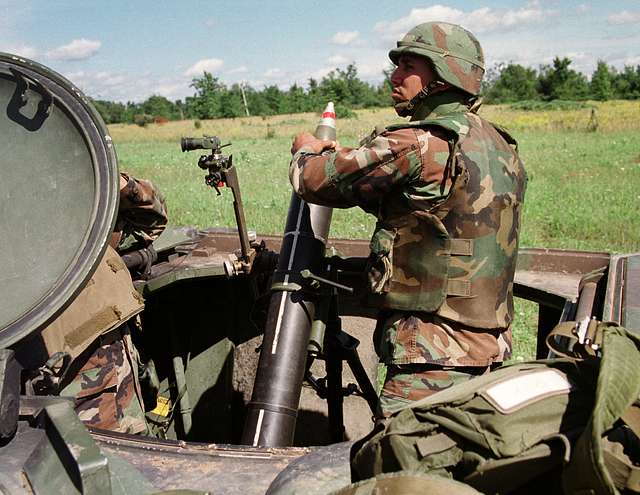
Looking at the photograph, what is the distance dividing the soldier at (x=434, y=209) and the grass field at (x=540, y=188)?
283 cm

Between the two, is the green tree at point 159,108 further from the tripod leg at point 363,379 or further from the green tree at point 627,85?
the tripod leg at point 363,379

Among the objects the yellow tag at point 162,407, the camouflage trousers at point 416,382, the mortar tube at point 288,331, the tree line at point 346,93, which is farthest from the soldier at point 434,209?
the tree line at point 346,93

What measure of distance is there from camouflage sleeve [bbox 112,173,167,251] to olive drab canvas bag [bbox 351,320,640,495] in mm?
2477

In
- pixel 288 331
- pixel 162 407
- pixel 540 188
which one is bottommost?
pixel 162 407

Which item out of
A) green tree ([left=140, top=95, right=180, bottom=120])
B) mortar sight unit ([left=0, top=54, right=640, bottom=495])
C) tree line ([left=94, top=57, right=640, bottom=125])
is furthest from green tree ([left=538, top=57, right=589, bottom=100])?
mortar sight unit ([left=0, top=54, right=640, bottom=495])

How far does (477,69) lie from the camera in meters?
2.87

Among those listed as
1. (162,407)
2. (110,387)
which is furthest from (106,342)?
(162,407)

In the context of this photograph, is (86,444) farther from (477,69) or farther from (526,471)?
(477,69)

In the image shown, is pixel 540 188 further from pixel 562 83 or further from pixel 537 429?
pixel 562 83

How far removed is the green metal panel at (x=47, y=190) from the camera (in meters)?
2.02

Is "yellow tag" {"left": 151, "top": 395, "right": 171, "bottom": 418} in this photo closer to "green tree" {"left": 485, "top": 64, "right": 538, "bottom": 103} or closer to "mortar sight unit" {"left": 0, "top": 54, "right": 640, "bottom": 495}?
"mortar sight unit" {"left": 0, "top": 54, "right": 640, "bottom": 495}

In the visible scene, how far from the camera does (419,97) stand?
2.86m

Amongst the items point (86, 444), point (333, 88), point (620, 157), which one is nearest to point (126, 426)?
point (86, 444)

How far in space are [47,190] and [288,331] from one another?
1.39 m
